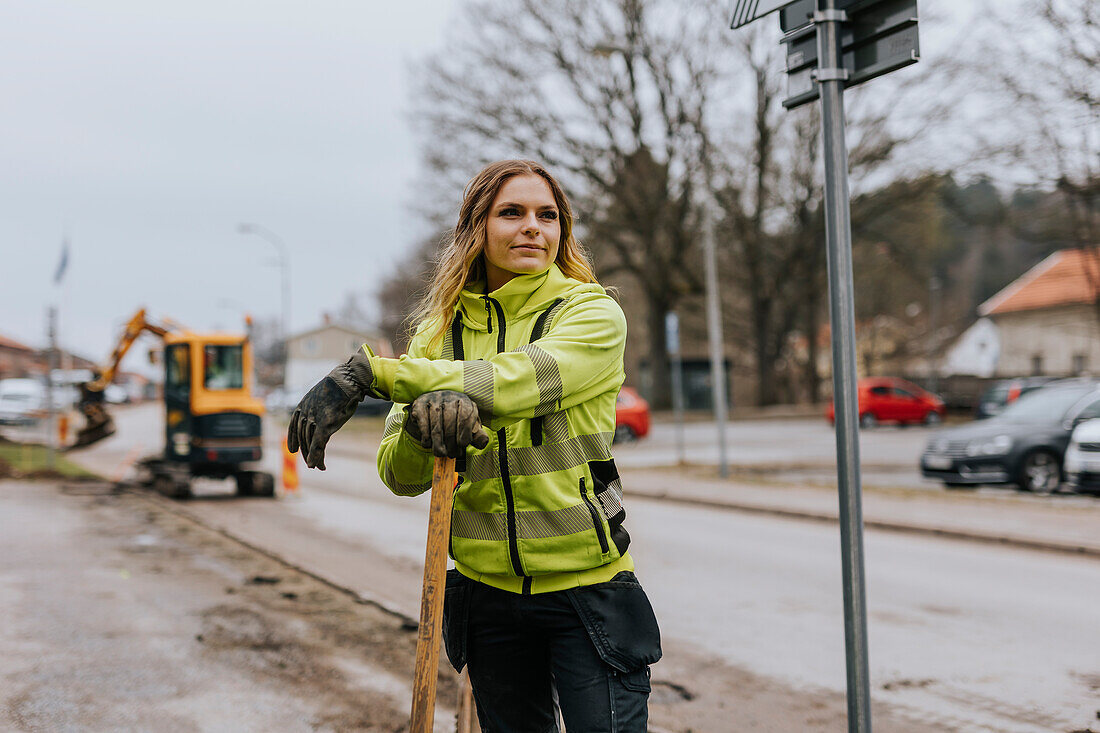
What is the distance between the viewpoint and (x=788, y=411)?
36.8 metres

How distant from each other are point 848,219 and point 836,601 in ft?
15.2

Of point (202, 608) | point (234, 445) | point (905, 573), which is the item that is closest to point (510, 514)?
point (202, 608)

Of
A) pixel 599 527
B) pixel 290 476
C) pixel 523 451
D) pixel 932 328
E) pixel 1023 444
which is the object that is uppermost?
pixel 932 328

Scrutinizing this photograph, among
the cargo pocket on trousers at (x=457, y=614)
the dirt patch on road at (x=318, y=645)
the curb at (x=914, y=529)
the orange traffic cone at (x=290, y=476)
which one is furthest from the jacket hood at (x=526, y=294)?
the orange traffic cone at (x=290, y=476)

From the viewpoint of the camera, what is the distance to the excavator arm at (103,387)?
643 inches

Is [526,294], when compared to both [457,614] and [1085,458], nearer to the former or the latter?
[457,614]

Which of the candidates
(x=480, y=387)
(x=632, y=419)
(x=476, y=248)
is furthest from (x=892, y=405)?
(x=480, y=387)

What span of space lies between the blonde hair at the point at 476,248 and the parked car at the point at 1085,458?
476 inches

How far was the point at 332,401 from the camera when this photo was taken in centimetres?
194

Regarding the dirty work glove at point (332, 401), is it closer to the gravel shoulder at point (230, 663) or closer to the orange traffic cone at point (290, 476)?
the gravel shoulder at point (230, 663)

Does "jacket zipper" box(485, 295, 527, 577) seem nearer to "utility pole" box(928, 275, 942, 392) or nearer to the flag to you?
the flag

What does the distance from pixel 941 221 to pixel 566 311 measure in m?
37.7

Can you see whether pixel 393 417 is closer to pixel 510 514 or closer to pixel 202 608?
pixel 510 514

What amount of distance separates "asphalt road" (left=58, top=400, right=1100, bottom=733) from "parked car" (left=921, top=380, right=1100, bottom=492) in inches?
154
